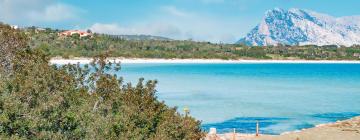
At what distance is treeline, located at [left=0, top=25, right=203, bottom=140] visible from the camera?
18125mm

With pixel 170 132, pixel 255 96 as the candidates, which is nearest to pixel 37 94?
pixel 170 132

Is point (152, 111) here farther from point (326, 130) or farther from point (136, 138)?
point (326, 130)

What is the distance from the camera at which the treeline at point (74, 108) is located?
18.1 m

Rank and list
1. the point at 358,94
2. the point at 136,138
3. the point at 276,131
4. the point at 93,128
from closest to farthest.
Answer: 1. the point at 93,128
2. the point at 136,138
3. the point at 276,131
4. the point at 358,94

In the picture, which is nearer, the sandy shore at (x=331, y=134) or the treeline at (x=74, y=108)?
the treeline at (x=74, y=108)

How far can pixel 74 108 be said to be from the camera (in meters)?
20.2

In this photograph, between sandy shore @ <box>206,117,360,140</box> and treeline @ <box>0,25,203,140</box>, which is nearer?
treeline @ <box>0,25,203,140</box>

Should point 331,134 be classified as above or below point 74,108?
below

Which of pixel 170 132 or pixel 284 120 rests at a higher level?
pixel 170 132

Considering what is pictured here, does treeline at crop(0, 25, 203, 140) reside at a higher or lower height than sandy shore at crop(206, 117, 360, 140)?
higher

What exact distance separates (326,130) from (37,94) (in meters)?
12.2

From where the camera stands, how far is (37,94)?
19797mm

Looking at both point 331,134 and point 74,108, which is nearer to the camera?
point 74,108

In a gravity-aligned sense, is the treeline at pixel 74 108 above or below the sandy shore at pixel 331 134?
above
